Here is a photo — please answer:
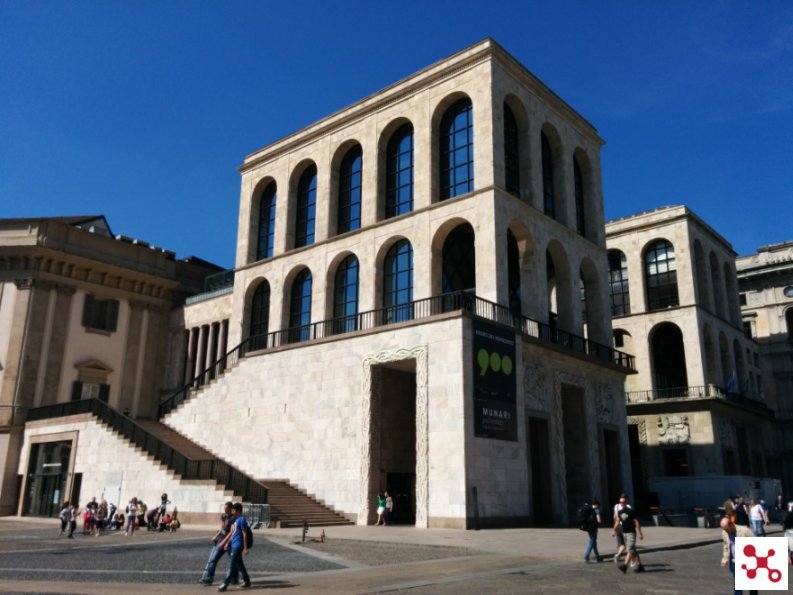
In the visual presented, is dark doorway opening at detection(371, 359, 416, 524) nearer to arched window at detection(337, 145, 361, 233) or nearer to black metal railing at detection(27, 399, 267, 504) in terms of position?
black metal railing at detection(27, 399, 267, 504)

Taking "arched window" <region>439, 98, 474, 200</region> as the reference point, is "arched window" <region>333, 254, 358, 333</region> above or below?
below

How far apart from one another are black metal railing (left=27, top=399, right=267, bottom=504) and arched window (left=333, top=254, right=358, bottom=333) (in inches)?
360

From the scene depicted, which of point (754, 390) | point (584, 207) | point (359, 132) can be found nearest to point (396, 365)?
point (359, 132)

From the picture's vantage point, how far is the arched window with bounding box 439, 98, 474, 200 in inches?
1273

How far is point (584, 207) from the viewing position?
3944 cm

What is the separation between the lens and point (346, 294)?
116 ft

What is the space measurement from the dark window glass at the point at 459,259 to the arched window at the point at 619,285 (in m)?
23.5

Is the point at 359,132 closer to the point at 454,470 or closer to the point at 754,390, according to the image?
the point at 454,470

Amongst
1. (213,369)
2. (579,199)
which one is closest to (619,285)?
(579,199)

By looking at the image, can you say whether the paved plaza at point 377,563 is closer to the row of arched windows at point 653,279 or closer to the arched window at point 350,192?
the arched window at point 350,192

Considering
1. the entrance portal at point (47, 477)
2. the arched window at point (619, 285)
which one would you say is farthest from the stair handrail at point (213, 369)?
the arched window at point (619, 285)

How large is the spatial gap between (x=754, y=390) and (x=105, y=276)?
51982 mm

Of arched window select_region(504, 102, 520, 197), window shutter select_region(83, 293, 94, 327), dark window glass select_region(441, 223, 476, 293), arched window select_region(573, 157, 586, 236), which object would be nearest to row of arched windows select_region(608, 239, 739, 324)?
arched window select_region(573, 157, 586, 236)

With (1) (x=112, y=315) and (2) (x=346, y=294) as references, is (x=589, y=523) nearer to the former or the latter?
(2) (x=346, y=294)
